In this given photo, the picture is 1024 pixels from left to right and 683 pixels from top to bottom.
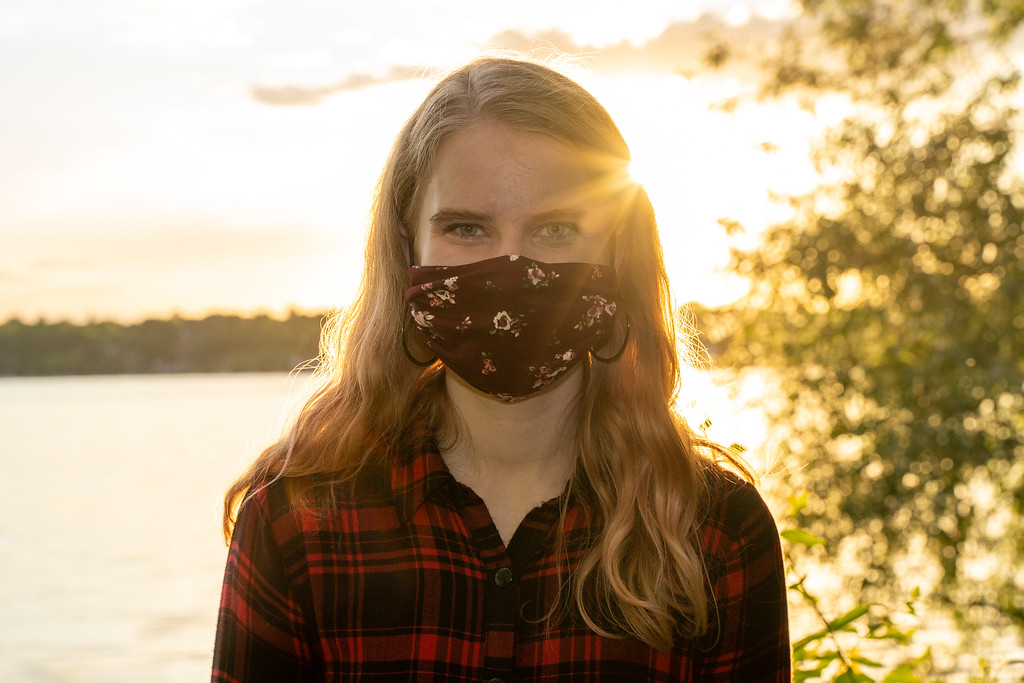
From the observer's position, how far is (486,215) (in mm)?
2062

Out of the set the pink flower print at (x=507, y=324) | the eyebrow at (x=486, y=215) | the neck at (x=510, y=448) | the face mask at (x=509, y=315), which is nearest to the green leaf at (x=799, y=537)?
the neck at (x=510, y=448)

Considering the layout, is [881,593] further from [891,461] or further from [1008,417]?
[1008,417]

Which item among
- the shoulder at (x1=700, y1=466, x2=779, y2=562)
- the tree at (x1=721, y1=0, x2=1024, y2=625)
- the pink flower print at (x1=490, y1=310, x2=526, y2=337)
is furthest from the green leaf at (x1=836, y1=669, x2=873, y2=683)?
the tree at (x1=721, y1=0, x2=1024, y2=625)

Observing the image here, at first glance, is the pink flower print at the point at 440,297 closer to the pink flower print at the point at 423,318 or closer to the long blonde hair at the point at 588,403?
the pink flower print at the point at 423,318

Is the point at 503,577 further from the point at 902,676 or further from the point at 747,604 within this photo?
the point at 902,676

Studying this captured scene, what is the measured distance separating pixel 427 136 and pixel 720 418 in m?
0.99

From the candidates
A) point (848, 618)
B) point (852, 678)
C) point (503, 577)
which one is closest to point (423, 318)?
point (503, 577)

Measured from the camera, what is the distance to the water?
13.4 meters

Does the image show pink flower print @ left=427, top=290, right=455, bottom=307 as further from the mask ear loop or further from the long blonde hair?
the mask ear loop

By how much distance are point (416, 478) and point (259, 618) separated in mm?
387

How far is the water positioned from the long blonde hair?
0.87 ft

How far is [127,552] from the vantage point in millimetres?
20125

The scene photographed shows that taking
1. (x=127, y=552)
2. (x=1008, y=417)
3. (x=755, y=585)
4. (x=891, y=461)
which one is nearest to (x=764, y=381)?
(x=891, y=461)

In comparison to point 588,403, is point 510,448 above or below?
below
